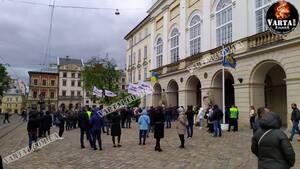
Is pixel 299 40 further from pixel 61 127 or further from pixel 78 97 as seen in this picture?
pixel 78 97

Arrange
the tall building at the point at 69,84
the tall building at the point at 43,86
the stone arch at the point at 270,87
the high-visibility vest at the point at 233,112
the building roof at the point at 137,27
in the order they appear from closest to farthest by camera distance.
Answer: the high-visibility vest at the point at 233,112
the stone arch at the point at 270,87
the building roof at the point at 137,27
the tall building at the point at 69,84
the tall building at the point at 43,86

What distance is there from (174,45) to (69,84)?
6658cm

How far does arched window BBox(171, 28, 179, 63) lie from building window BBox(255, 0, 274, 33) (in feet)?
43.3

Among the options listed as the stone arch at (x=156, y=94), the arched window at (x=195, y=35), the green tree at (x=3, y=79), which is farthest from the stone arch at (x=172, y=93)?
the green tree at (x=3, y=79)

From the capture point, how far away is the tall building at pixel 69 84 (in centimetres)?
9362

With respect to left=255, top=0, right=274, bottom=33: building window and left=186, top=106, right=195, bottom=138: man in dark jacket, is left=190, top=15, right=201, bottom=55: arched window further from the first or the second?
left=186, top=106, right=195, bottom=138: man in dark jacket

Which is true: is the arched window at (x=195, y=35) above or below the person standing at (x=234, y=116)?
above

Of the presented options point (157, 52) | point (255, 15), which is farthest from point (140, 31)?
point (255, 15)

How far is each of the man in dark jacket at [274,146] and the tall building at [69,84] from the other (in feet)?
301

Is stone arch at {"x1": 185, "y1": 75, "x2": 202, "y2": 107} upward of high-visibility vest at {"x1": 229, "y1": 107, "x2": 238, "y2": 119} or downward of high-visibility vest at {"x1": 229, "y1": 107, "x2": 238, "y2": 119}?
upward

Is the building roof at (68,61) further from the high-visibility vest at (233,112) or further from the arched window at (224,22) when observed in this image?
the high-visibility vest at (233,112)

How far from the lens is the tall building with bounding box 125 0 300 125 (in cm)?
1888

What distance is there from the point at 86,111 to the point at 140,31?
37203mm

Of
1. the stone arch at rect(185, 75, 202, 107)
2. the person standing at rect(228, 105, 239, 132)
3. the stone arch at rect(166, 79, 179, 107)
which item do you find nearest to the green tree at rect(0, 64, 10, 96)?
the stone arch at rect(166, 79, 179, 107)
